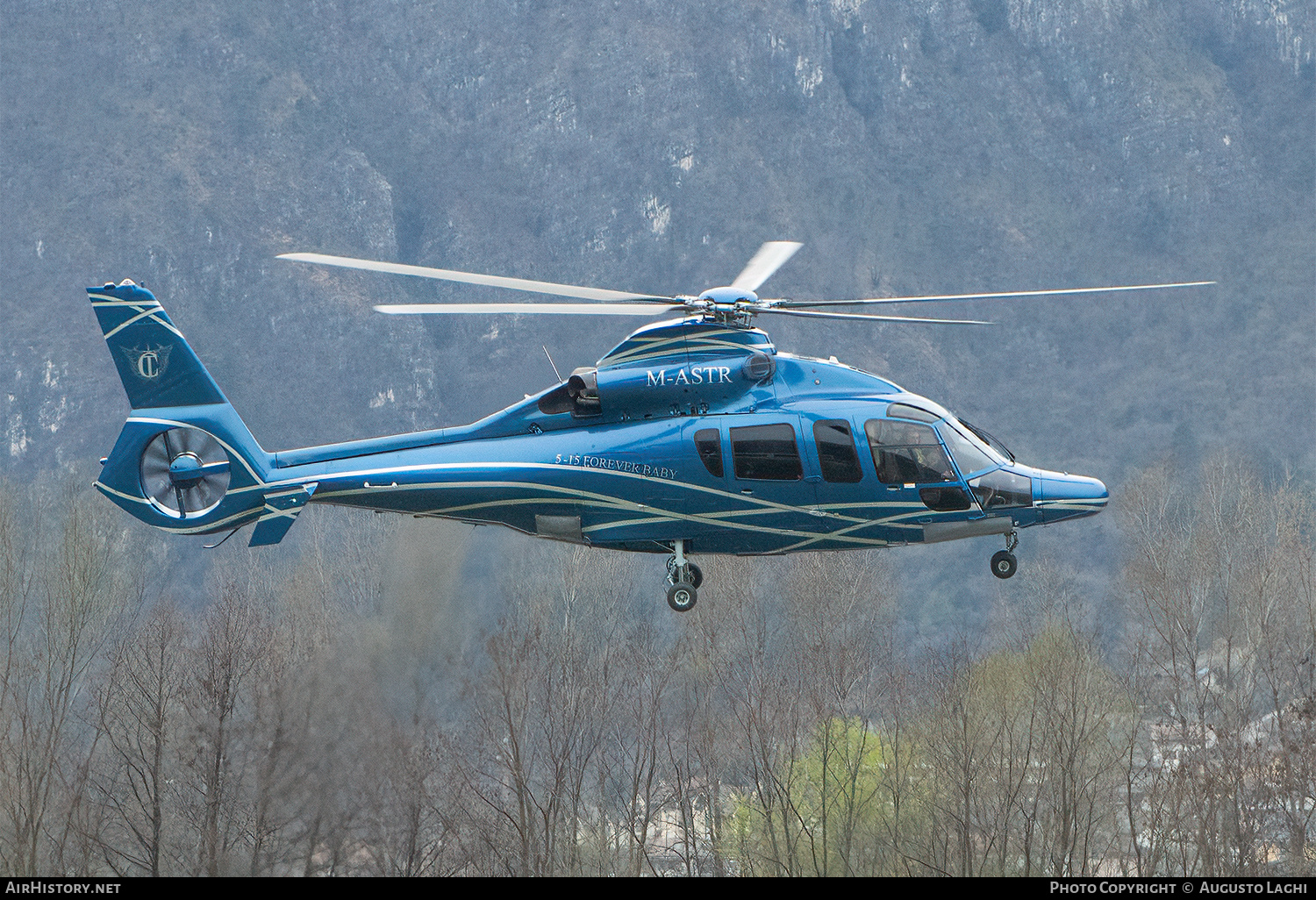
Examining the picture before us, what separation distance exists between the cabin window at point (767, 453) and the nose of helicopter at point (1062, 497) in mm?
3664

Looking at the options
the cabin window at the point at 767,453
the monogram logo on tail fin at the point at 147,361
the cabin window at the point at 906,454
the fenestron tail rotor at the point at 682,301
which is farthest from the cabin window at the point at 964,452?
the monogram logo on tail fin at the point at 147,361

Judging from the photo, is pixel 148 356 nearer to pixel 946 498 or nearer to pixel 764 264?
pixel 764 264

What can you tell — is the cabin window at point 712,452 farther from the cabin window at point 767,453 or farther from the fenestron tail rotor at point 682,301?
the fenestron tail rotor at point 682,301

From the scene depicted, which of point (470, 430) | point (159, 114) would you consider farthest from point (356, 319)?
point (470, 430)

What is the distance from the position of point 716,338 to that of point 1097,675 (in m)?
37.7

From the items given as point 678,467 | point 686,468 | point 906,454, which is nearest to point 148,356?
point 678,467

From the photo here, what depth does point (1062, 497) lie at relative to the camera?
23.8 meters

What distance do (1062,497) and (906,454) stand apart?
8.15 ft

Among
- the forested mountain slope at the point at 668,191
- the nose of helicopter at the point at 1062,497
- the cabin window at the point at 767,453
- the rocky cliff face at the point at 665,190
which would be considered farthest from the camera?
the rocky cliff face at the point at 665,190

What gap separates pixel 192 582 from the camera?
86375 mm

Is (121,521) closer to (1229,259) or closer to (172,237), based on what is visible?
(172,237)

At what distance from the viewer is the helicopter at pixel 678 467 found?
23312 millimetres

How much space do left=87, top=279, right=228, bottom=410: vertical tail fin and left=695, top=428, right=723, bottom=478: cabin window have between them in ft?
23.9

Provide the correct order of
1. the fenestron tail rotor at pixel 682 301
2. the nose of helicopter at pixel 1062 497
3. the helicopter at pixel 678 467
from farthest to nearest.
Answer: the nose of helicopter at pixel 1062 497 → the helicopter at pixel 678 467 → the fenestron tail rotor at pixel 682 301
